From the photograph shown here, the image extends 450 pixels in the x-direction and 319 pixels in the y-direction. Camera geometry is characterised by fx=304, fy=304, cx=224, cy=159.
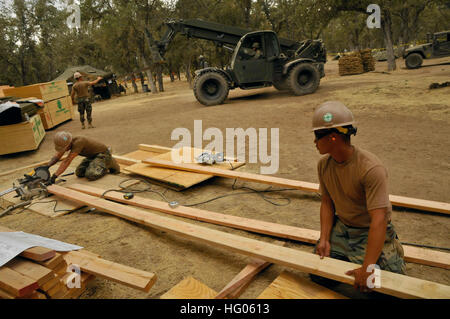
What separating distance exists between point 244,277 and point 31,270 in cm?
162

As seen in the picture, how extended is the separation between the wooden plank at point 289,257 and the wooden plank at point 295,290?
0.12 meters

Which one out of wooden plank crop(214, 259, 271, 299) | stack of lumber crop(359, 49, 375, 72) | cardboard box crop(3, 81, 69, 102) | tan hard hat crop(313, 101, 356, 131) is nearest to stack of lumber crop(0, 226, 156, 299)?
wooden plank crop(214, 259, 271, 299)

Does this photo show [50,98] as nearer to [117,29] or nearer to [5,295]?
[5,295]

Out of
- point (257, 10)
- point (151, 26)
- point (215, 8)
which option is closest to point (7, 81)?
point (151, 26)

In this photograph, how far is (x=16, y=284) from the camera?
2.04 metres

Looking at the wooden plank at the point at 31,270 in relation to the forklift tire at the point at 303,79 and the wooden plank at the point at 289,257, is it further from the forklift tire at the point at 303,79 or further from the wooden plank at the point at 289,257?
the forklift tire at the point at 303,79

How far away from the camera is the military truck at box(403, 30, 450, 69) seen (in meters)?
18.0

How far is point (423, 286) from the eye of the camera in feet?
6.48

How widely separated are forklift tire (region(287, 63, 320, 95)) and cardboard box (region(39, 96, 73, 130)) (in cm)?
969

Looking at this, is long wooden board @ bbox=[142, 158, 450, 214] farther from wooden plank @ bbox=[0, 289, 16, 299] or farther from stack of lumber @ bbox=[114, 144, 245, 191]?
wooden plank @ bbox=[0, 289, 16, 299]

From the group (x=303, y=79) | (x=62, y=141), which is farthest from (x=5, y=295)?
(x=303, y=79)
